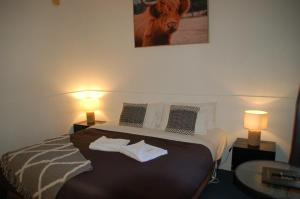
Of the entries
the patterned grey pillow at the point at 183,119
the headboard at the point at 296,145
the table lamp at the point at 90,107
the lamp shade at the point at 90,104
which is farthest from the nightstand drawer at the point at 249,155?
the lamp shade at the point at 90,104

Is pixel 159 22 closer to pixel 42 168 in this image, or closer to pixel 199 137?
pixel 199 137

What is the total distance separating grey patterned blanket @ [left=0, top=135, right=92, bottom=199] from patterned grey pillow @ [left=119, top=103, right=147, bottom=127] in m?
1.06

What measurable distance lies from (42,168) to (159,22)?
2273 millimetres

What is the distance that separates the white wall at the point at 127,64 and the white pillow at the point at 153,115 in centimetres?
19

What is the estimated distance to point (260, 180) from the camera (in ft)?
5.83

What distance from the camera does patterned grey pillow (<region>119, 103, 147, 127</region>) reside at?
3.15 metres

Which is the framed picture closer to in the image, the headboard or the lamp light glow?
the lamp light glow

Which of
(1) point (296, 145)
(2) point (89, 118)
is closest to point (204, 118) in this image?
(1) point (296, 145)

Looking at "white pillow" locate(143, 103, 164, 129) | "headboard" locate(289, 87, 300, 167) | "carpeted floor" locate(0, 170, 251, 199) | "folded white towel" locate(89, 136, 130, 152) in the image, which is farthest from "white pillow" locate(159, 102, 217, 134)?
"headboard" locate(289, 87, 300, 167)

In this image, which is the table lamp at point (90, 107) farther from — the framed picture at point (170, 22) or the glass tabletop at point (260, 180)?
the glass tabletop at point (260, 180)

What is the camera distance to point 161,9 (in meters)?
3.14

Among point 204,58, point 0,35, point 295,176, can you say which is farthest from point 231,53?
point 0,35

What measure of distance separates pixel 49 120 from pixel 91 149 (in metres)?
1.38

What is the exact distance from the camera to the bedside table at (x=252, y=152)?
2.46m
